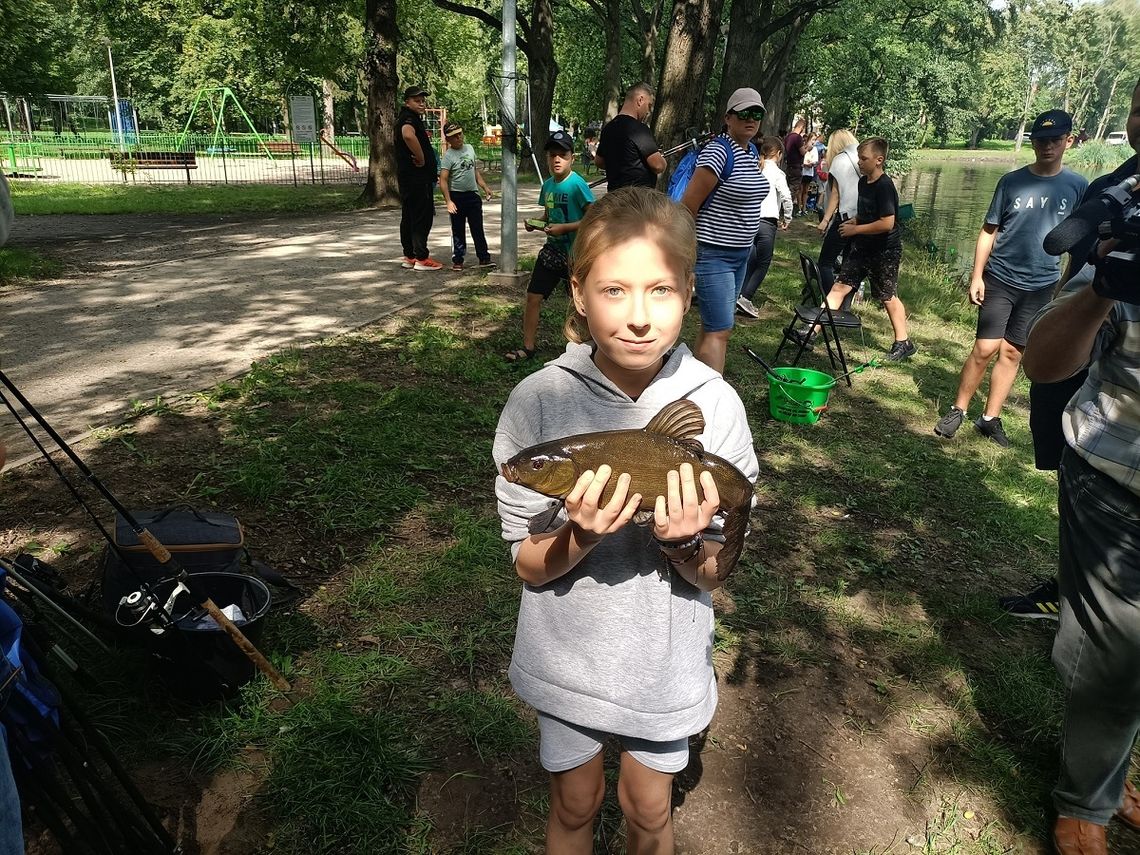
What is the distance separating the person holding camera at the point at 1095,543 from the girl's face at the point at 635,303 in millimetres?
1223

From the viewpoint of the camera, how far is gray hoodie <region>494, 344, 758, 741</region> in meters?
1.85

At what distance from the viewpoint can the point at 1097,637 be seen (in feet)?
7.96

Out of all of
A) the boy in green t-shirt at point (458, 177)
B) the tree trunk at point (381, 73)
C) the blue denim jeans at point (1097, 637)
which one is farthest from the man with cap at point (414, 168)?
the blue denim jeans at point (1097, 637)

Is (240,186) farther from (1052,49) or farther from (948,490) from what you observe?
(1052,49)

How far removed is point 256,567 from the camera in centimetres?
352

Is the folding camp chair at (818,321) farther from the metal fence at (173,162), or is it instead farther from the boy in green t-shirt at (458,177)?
the metal fence at (173,162)

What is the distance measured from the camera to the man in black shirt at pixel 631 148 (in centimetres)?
789

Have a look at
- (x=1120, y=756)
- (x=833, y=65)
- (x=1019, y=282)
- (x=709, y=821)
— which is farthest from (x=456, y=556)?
(x=833, y=65)

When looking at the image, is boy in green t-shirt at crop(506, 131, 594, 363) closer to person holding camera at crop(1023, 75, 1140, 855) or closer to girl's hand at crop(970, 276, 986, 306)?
girl's hand at crop(970, 276, 986, 306)

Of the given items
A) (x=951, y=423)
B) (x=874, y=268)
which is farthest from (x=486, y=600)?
(x=874, y=268)

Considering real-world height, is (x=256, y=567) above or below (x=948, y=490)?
above

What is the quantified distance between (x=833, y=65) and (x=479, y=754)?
138 ft

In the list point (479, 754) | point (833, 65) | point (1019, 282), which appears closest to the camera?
point (479, 754)

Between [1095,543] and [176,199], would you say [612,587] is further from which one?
[176,199]
